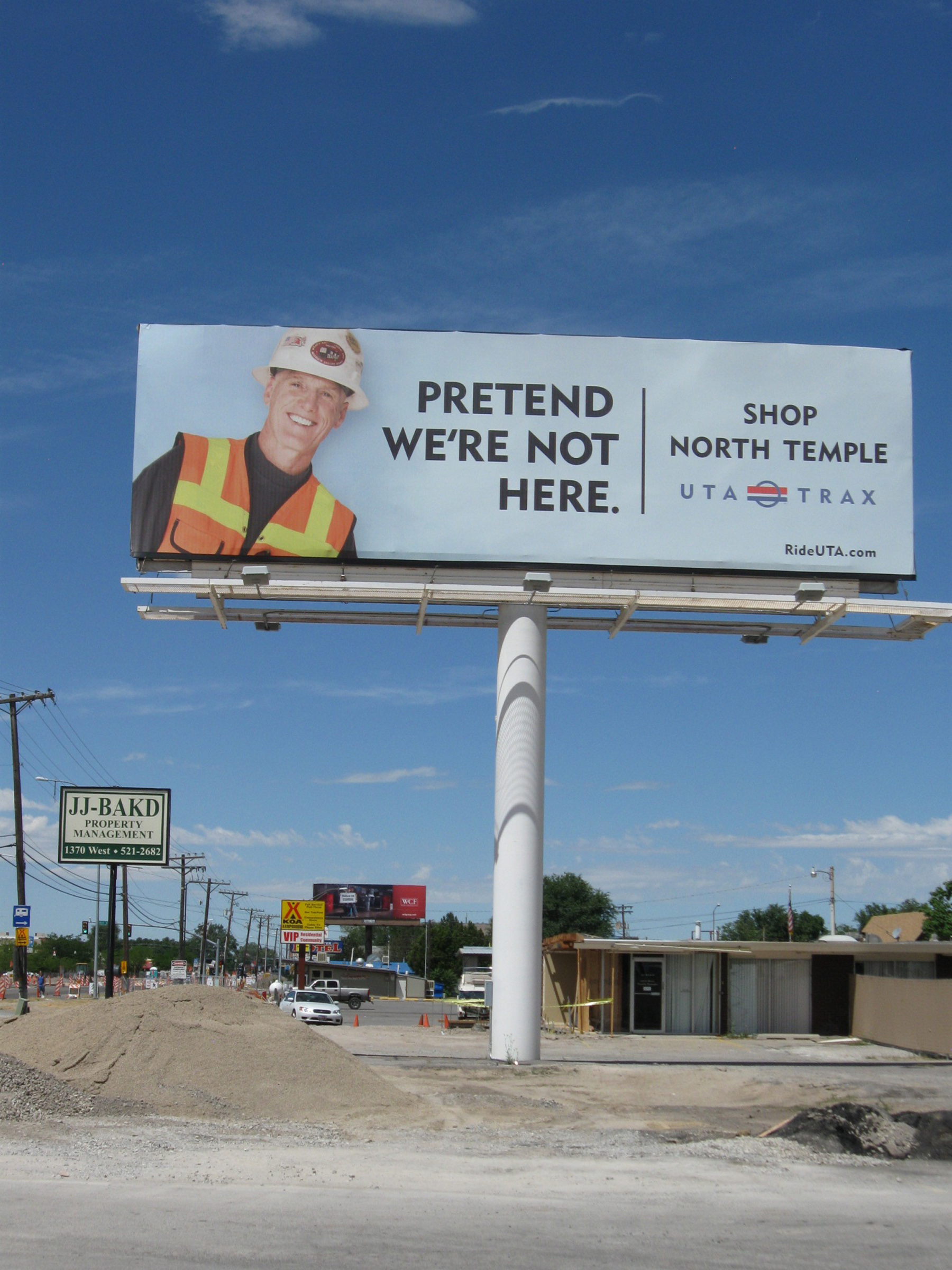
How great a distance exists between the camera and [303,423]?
24.8 meters

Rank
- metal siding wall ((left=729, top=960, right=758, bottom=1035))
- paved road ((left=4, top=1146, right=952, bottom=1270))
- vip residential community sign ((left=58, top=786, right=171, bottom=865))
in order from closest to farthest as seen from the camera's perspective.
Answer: paved road ((left=4, top=1146, right=952, bottom=1270)) → vip residential community sign ((left=58, top=786, right=171, bottom=865)) → metal siding wall ((left=729, top=960, right=758, bottom=1035))

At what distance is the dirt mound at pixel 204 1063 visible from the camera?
53.3ft

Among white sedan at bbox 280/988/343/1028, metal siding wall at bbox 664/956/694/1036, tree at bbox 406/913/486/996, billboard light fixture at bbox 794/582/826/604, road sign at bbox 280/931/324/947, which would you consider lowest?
tree at bbox 406/913/486/996

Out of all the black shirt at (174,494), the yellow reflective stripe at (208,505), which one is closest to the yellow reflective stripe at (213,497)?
the yellow reflective stripe at (208,505)

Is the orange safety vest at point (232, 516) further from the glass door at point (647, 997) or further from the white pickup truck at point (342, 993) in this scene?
the white pickup truck at point (342, 993)

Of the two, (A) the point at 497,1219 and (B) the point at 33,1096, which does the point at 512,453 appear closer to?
(B) the point at 33,1096

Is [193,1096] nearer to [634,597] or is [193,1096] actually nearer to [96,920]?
[634,597]

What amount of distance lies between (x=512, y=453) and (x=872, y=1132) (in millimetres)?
14368

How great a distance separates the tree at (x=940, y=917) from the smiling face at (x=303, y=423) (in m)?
42.5

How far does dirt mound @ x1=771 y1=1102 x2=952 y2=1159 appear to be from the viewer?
14.0 meters

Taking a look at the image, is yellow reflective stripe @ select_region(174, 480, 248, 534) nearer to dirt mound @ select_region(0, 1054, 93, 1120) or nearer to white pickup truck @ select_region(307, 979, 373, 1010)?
dirt mound @ select_region(0, 1054, 93, 1120)

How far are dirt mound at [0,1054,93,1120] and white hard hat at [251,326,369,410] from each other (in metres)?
14.0

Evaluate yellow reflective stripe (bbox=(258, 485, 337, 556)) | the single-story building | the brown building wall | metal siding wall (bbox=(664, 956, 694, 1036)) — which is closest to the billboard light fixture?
yellow reflective stripe (bbox=(258, 485, 337, 556))

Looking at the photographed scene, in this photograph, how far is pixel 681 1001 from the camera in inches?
1344
